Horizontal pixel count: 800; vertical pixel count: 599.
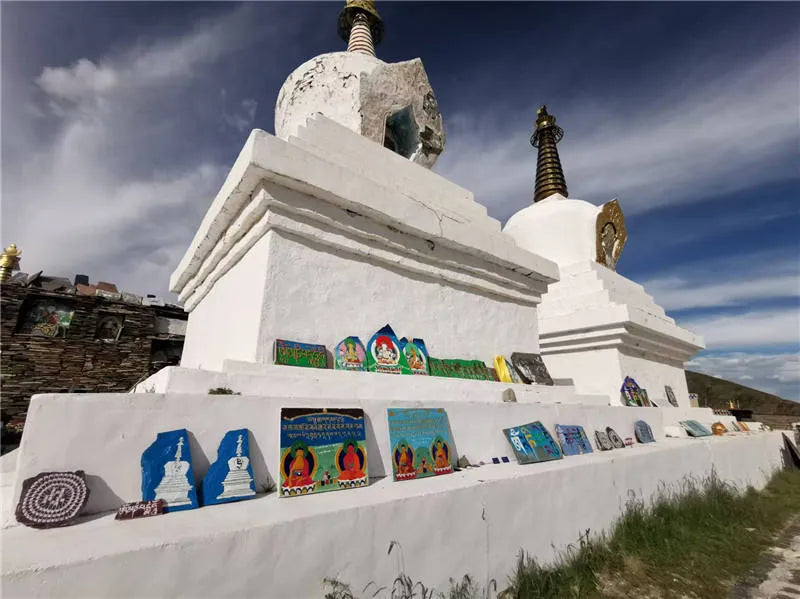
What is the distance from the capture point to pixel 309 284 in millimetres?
3119

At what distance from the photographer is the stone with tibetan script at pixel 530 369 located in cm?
431

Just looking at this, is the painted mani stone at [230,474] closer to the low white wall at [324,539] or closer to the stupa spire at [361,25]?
the low white wall at [324,539]

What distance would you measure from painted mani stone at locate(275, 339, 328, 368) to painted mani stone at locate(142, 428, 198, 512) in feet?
3.09

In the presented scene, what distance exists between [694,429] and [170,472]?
21.4 ft

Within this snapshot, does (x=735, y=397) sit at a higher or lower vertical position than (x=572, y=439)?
higher

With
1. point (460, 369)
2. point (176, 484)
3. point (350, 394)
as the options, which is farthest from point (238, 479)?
point (460, 369)

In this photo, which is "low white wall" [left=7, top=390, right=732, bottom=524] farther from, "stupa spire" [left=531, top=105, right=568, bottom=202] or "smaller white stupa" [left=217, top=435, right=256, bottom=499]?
"stupa spire" [left=531, top=105, right=568, bottom=202]

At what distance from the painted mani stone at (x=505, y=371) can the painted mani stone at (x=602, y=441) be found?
869mm

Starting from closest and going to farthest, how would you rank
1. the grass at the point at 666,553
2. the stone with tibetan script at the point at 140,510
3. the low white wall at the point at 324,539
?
the low white wall at the point at 324,539 < the stone with tibetan script at the point at 140,510 < the grass at the point at 666,553

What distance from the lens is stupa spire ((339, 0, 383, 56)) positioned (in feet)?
21.6

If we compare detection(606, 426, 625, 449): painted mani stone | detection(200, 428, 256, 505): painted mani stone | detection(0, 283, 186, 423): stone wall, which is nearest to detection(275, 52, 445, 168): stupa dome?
detection(200, 428, 256, 505): painted mani stone

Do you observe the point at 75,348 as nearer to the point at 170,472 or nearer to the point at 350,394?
the point at 350,394

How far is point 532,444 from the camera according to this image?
3.11 m

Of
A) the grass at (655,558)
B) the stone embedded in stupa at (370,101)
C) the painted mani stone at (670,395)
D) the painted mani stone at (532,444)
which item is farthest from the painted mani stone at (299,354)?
the painted mani stone at (670,395)
